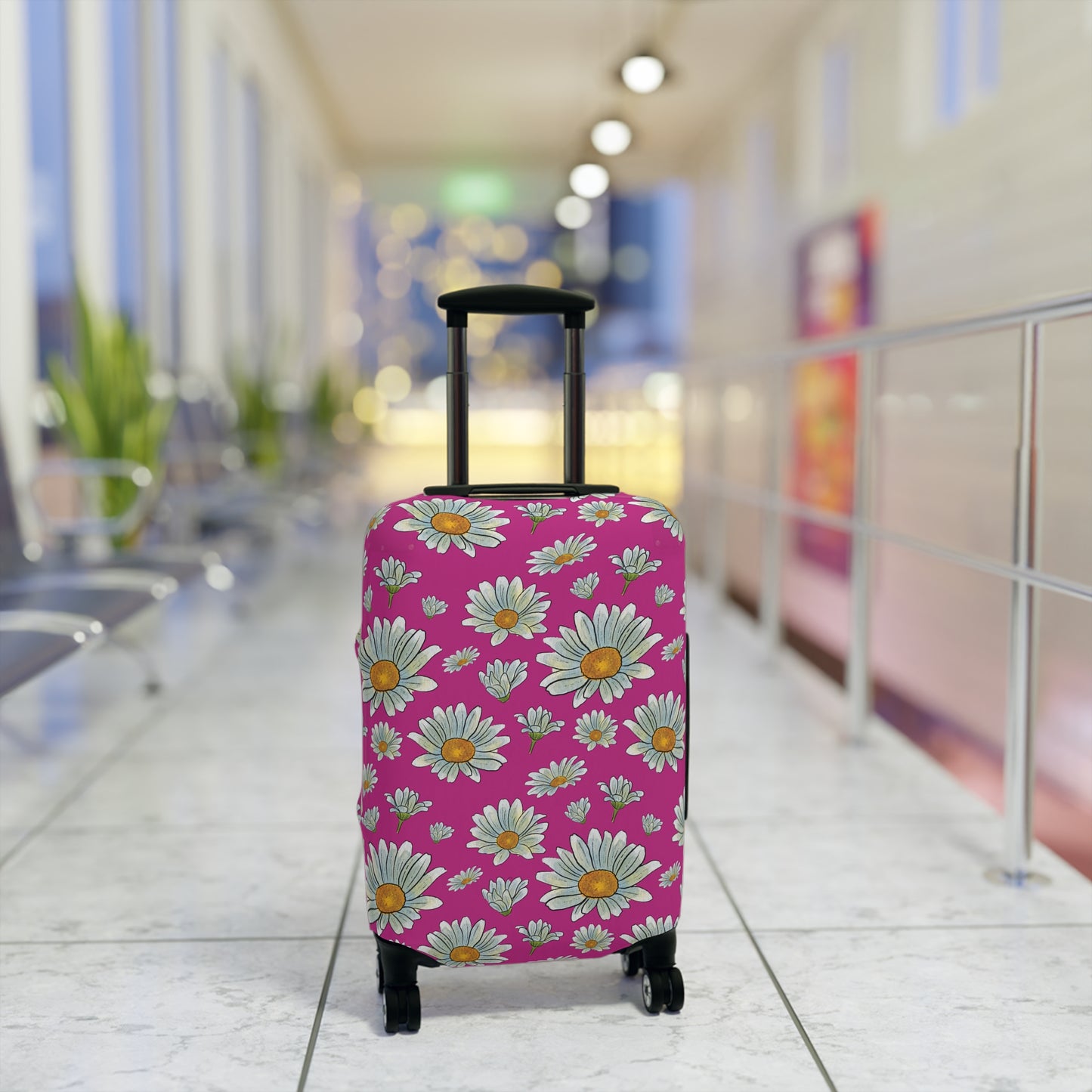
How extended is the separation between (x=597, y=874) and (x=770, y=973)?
0.35 metres

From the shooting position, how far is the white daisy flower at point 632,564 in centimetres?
150

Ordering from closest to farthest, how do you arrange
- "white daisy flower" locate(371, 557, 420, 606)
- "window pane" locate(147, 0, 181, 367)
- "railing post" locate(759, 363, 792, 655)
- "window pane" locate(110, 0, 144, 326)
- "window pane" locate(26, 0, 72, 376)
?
"white daisy flower" locate(371, 557, 420, 606) → "railing post" locate(759, 363, 792, 655) → "window pane" locate(26, 0, 72, 376) → "window pane" locate(110, 0, 144, 326) → "window pane" locate(147, 0, 181, 367)

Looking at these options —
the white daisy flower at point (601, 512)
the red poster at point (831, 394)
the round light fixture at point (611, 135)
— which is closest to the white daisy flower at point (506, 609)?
the white daisy flower at point (601, 512)

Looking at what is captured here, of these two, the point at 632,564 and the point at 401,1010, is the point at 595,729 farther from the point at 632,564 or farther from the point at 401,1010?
the point at 401,1010

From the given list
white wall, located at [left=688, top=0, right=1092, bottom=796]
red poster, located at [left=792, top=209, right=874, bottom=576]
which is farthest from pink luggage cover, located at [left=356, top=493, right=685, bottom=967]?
red poster, located at [left=792, top=209, right=874, bottom=576]

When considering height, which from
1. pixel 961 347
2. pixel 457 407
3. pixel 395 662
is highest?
pixel 961 347

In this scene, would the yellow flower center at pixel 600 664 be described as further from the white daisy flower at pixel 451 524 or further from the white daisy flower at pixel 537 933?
the white daisy flower at pixel 537 933

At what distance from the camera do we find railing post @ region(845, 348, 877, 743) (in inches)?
117

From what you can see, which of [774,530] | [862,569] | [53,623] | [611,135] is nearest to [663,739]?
[53,623]

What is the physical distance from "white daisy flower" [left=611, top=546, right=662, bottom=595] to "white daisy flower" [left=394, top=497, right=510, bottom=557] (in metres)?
0.14

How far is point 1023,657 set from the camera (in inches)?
84.9

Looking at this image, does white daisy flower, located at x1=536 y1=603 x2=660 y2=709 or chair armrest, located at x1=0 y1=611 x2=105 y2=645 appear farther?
chair armrest, located at x1=0 y1=611 x2=105 y2=645

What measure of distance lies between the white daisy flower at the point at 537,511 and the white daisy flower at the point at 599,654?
11cm

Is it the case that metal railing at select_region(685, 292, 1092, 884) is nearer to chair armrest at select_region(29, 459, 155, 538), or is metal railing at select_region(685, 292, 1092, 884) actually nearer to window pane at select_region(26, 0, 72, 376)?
chair armrest at select_region(29, 459, 155, 538)
